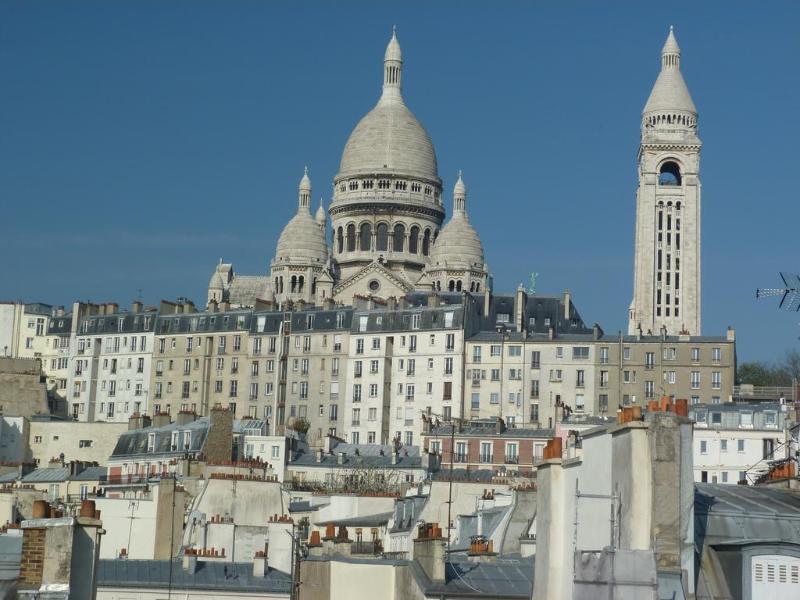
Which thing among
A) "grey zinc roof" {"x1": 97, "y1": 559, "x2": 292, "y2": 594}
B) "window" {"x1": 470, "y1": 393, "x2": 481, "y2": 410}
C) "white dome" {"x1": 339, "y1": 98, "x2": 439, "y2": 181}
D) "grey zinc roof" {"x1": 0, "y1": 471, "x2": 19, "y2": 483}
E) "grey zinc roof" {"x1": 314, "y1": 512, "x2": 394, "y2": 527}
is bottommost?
"grey zinc roof" {"x1": 97, "y1": 559, "x2": 292, "y2": 594}

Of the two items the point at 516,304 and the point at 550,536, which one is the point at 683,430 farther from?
the point at 516,304

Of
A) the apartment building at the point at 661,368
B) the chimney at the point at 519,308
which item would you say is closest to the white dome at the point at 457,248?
the chimney at the point at 519,308

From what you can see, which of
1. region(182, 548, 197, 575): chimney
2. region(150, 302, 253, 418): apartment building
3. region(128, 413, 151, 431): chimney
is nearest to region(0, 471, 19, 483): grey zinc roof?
region(128, 413, 151, 431): chimney

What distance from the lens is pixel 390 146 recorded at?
514 ft

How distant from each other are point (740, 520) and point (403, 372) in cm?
9025

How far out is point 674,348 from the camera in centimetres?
10850

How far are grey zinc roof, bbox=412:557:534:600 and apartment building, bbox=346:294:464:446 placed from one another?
78.9m

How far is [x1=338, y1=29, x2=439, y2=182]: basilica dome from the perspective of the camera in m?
155

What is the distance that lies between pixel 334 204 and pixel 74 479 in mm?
73416

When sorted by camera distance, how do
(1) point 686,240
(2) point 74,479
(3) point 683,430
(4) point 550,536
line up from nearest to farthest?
(3) point 683,430 → (4) point 550,536 → (2) point 74,479 → (1) point 686,240

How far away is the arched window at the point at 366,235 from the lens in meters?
152

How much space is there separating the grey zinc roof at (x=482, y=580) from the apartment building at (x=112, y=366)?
90.8 m

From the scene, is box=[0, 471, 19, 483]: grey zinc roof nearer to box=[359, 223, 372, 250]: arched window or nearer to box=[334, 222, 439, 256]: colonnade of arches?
box=[334, 222, 439, 256]: colonnade of arches

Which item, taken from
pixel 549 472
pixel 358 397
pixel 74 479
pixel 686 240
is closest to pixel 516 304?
pixel 358 397
